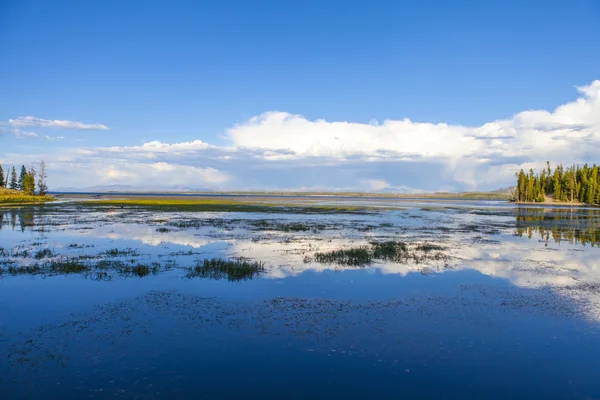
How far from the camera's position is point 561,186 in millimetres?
154625

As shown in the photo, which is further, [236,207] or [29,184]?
[29,184]

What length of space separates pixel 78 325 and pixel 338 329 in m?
9.05

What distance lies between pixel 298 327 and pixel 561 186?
6744 inches

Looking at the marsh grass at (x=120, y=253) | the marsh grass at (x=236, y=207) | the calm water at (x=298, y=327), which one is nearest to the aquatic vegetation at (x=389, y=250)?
the calm water at (x=298, y=327)

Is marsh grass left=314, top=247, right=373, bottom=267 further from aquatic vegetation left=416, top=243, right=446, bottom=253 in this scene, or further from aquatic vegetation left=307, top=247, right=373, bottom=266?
aquatic vegetation left=416, top=243, right=446, bottom=253

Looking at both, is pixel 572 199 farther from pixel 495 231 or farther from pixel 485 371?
pixel 485 371

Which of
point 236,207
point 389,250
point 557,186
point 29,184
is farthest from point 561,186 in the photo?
point 29,184

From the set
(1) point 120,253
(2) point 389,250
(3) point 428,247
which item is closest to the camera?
(1) point 120,253

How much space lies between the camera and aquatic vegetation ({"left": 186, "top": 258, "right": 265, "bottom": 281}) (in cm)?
2194

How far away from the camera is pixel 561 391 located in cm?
1030

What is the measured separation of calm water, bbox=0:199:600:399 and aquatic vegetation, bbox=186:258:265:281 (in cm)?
42

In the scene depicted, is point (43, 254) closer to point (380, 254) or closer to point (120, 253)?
point (120, 253)

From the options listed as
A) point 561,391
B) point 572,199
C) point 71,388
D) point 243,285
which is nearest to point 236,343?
point 71,388

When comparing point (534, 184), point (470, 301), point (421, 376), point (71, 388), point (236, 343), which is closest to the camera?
point (71, 388)
